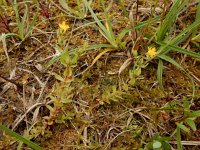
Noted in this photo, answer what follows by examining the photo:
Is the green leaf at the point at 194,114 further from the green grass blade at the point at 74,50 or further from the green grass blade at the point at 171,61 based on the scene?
the green grass blade at the point at 74,50

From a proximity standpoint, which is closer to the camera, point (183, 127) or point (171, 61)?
point (183, 127)

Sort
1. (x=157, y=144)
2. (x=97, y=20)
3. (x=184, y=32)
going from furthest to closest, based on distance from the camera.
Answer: (x=97, y=20) < (x=184, y=32) < (x=157, y=144)

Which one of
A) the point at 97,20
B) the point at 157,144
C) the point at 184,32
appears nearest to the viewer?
the point at 157,144

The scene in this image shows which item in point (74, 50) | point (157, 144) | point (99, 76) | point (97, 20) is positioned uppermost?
point (97, 20)

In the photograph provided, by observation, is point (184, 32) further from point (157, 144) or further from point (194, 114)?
point (157, 144)

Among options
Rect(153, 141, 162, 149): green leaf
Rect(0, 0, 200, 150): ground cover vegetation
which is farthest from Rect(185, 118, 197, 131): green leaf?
Rect(153, 141, 162, 149): green leaf

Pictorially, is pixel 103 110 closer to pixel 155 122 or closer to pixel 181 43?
pixel 155 122

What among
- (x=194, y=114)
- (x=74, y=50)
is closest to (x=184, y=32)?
(x=194, y=114)

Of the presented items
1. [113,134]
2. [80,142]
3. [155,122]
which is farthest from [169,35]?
[80,142]
